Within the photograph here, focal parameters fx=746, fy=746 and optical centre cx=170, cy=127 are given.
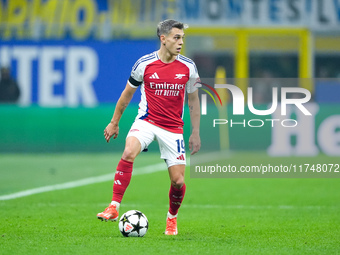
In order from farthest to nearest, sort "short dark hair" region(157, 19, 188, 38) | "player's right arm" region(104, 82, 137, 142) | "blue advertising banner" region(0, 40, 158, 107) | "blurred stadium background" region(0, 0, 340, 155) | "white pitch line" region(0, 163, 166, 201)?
"blue advertising banner" region(0, 40, 158, 107) < "blurred stadium background" region(0, 0, 340, 155) < "white pitch line" region(0, 163, 166, 201) < "player's right arm" region(104, 82, 137, 142) < "short dark hair" region(157, 19, 188, 38)

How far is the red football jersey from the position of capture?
7492 millimetres

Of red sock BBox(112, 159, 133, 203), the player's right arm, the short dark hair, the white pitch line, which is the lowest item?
the white pitch line

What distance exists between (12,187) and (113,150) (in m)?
6.42

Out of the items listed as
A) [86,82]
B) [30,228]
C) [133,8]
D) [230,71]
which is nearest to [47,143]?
[86,82]

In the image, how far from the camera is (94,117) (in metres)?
18.4

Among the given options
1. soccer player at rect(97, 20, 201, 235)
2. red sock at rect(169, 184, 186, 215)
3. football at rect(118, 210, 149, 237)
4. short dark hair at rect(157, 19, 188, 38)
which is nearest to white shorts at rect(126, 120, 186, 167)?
soccer player at rect(97, 20, 201, 235)

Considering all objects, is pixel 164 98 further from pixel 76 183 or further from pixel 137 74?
pixel 76 183

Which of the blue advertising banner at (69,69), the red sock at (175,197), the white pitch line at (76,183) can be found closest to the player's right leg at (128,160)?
the red sock at (175,197)

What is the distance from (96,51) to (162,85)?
1572cm

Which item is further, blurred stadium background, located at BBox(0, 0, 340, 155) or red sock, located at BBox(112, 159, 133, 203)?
blurred stadium background, located at BBox(0, 0, 340, 155)

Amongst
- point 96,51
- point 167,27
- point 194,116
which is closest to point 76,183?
point 194,116

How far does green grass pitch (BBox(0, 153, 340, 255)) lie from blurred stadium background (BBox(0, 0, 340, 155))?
238cm

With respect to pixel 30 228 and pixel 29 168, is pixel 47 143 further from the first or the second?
pixel 30 228

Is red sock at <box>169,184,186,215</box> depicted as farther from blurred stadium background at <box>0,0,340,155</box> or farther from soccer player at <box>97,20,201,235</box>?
blurred stadium background at <box>0,0,340,155</box>
